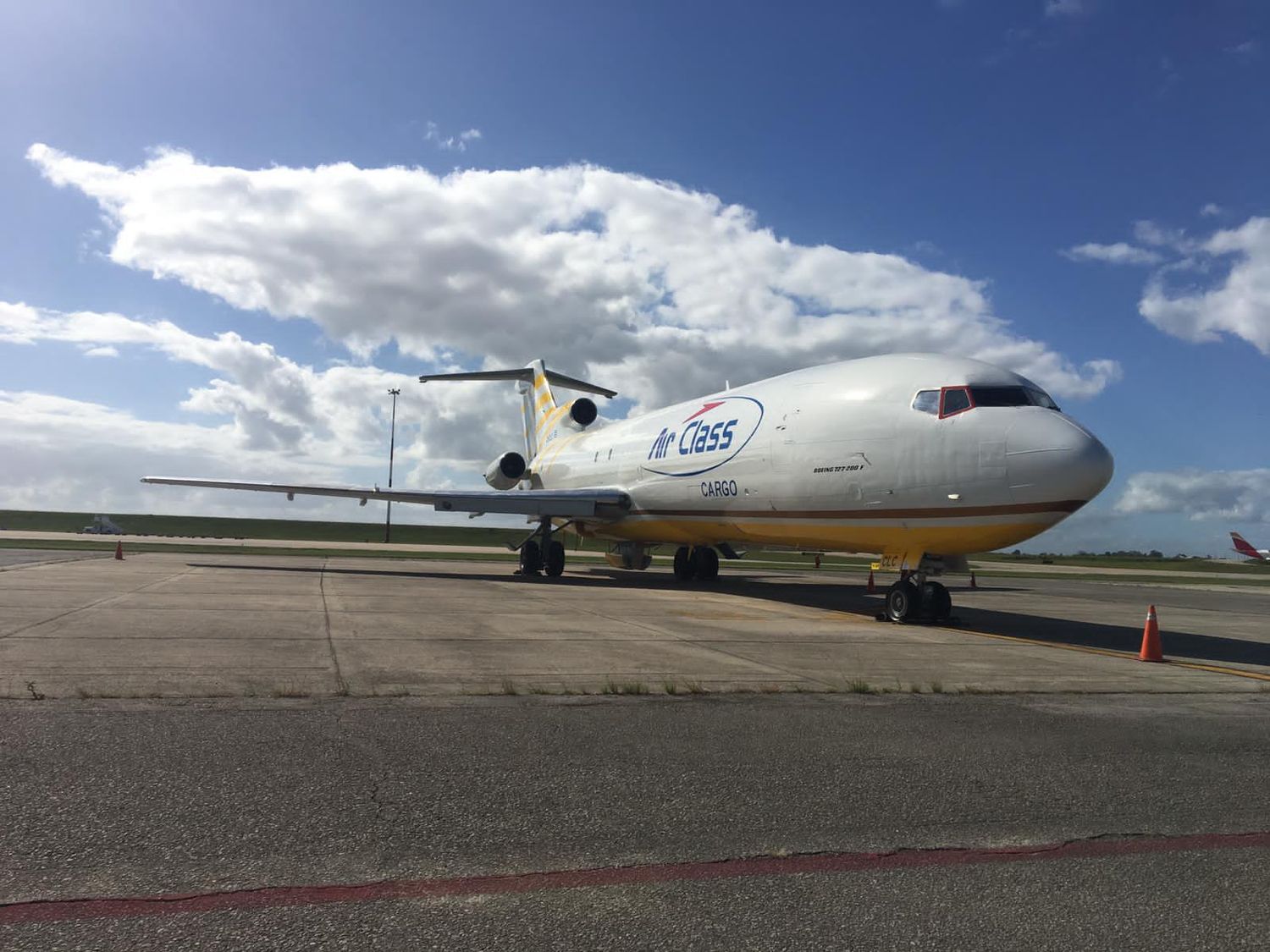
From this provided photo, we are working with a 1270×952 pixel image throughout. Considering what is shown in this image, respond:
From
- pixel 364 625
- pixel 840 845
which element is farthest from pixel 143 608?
pixel 840 845

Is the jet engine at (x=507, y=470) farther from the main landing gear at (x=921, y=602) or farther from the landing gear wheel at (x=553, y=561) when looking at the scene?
the main landing gear at (x=921, y=602)

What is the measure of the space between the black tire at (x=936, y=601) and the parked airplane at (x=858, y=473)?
0.08ft

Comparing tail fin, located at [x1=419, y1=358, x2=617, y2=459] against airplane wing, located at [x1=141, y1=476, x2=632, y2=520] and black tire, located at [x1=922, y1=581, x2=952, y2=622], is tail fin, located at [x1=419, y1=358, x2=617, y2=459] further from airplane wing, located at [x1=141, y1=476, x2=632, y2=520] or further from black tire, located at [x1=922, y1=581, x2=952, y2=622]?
black tire, located at [x1=922, y1=581, x2=952, y2=622]

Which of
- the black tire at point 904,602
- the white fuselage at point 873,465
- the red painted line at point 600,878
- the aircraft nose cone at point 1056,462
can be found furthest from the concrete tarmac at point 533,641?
the red painted line at point 600,878

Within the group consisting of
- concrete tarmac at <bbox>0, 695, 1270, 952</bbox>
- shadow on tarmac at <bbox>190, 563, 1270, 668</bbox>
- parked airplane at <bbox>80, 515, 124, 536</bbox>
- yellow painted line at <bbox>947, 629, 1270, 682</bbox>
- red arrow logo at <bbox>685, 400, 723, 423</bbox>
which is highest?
red arrow logo at <bbox>685, 400, 723, 423</bbox>

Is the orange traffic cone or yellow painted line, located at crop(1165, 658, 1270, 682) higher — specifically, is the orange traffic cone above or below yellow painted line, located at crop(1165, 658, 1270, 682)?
above

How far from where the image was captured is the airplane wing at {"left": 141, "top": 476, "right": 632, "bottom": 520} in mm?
23328

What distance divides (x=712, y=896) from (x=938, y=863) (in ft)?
3.53

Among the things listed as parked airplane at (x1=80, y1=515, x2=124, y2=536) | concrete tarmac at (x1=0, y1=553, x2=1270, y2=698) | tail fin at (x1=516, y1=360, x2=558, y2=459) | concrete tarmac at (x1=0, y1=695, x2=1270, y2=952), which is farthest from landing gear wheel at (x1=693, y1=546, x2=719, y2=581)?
parked airplane at (x1=80, y1=515, x2=124, y2=536)

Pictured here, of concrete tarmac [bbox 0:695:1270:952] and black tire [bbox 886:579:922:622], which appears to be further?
black tire [bbox 886:579:922:622]

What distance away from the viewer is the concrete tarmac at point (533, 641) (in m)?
7.68

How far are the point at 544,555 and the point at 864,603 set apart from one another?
378 inches

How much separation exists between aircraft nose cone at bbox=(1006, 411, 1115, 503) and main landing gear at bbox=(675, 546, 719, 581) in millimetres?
13394

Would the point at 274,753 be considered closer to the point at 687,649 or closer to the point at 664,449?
the point at 687,649
